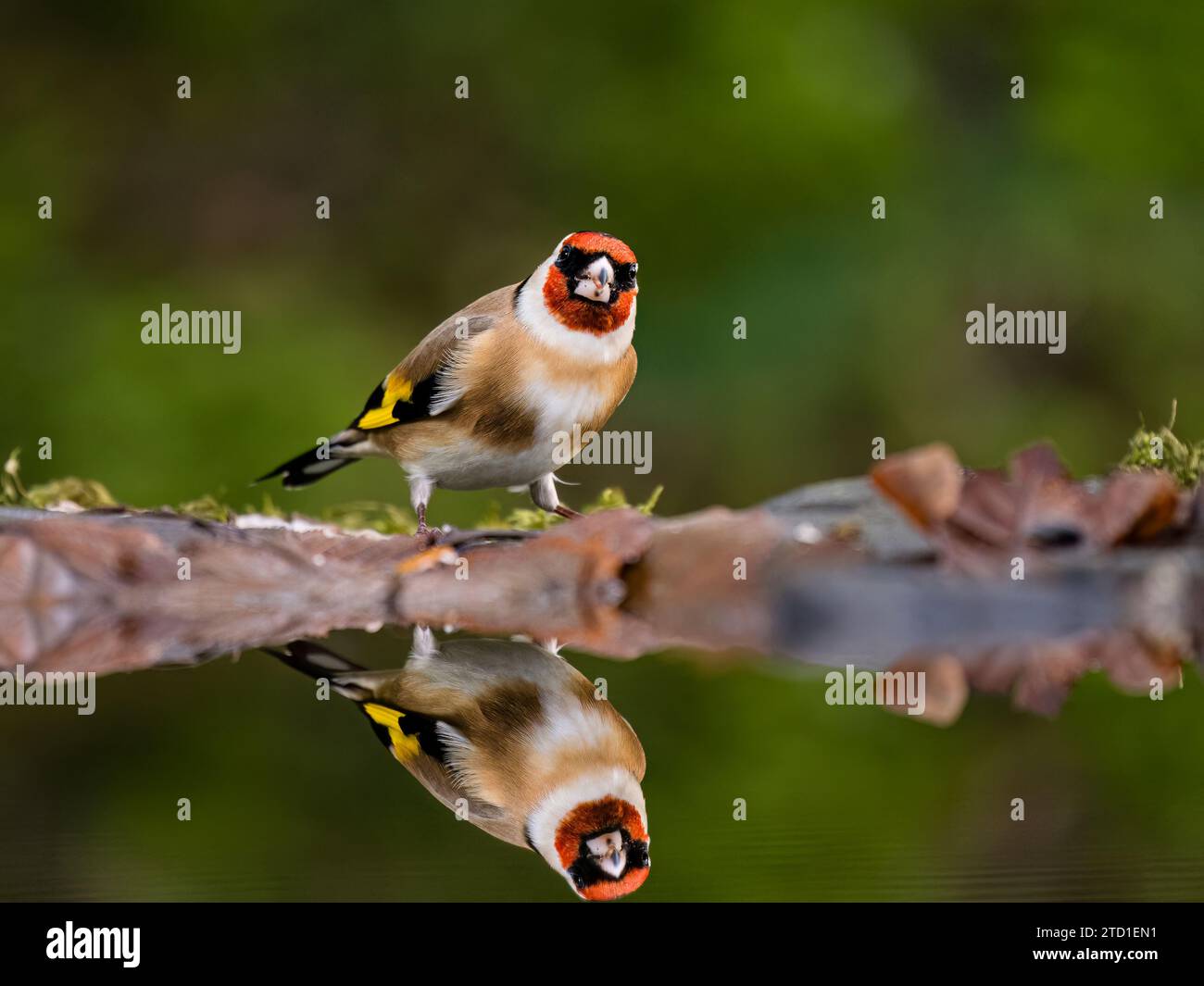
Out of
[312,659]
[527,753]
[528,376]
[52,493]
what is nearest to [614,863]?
[527,753]

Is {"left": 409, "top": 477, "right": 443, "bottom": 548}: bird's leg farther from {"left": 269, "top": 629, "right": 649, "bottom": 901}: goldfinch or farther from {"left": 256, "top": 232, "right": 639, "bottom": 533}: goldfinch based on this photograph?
{"left": 269, "top": 629, "right": 649, "bottom": 901}: goldfinch

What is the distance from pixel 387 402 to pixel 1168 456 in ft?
6.55

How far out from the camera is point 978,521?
275cm

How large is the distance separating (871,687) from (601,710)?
40 centimetres

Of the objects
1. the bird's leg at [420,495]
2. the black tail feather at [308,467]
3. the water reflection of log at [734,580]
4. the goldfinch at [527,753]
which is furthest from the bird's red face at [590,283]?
the goldfinch at [527,753]

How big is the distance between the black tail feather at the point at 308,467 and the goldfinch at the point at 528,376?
75cm

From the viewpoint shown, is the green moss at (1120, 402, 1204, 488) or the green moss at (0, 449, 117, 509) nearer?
the green moss at (1120, 402, 1204, 488)

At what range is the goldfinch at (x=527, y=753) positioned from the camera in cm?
158

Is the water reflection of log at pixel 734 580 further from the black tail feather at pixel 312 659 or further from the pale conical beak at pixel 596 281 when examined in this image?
the pale conical beak at pixel 596 281

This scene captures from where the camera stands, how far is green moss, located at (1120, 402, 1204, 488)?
3.58 metres

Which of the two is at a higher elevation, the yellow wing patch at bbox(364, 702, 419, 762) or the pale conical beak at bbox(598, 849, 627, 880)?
the yellow wing patch at bbox(364, 702, 419, 762)

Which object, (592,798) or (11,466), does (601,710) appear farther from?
(11,466)

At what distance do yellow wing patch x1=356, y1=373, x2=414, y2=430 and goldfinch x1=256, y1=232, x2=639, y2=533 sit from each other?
0.03 meters

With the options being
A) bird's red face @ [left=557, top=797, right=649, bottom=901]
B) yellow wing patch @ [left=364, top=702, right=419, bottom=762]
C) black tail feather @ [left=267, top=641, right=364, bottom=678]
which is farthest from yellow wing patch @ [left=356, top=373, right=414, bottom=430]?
bird's red face @ [left=557, top=797, right=649, bottom=901]
